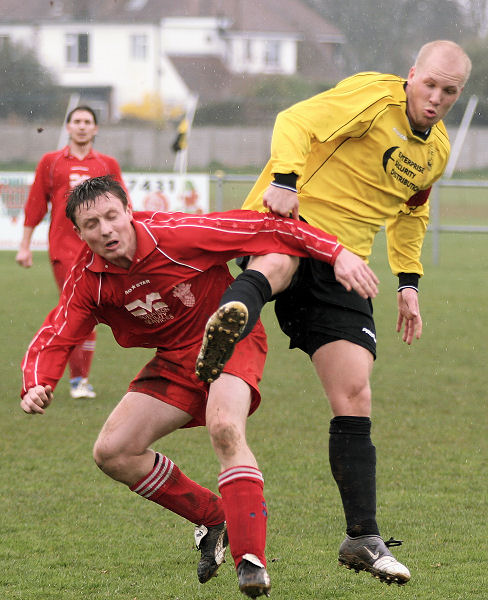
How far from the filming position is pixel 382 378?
345 inches

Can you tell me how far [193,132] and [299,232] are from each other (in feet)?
84.8

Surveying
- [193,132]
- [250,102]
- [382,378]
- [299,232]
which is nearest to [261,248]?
[299,232]

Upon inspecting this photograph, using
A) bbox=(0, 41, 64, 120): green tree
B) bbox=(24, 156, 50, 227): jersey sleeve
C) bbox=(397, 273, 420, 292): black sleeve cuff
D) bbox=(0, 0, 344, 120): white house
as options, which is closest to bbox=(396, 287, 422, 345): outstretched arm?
bbox=(397, 273, 420, 292): black sleeve cuff

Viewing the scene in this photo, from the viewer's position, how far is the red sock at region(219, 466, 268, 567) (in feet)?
11.5

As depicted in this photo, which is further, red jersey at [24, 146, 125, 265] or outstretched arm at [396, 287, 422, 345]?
red jersey at [24, 146, 125, 265]

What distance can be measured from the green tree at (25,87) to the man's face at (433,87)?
21426 mm

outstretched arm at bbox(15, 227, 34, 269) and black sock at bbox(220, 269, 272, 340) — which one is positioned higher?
black sock at bbox(220, 269, 272, 340)

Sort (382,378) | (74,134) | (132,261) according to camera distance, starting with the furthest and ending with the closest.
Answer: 1. (382,378)
2. (74,134)
3. (132,261)

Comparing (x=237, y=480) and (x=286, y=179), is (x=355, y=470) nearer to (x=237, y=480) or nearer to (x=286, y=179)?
(x=237, y=480)

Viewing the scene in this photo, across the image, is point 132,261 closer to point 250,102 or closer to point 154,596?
point 154,596

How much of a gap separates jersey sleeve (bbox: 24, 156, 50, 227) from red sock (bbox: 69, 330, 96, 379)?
105 cm

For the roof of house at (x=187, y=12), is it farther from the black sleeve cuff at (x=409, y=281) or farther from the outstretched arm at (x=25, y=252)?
the black sleeve cuff at (x=409, y=281)

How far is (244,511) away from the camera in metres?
3.57

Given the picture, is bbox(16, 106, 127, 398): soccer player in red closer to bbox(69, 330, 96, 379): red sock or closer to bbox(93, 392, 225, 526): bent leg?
bbox(69, 330, 96, 379): red sock
